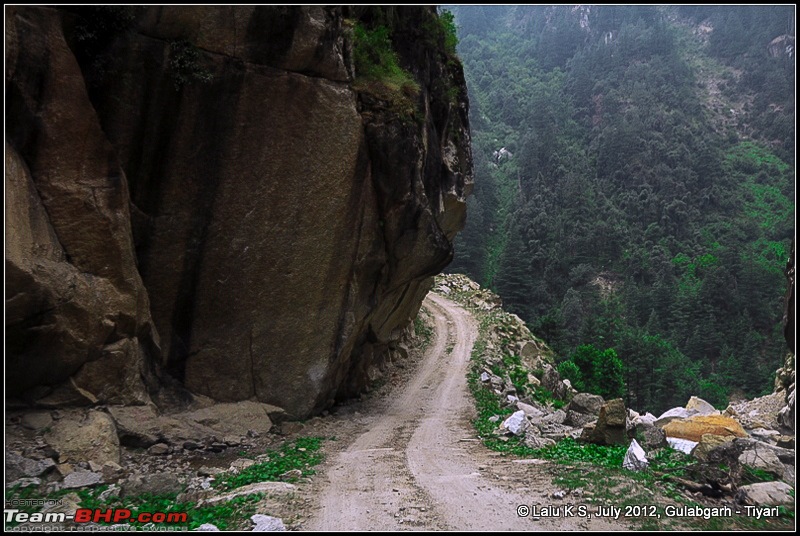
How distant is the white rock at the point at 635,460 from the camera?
9.12 metres

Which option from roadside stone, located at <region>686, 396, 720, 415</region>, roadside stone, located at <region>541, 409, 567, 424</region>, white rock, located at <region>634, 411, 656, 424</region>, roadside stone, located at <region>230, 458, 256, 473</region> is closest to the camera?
roadside stone, located at <region>230, 458, 256, 473</region>

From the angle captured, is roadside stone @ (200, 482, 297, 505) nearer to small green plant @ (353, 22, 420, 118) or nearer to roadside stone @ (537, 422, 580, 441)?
roadside stone @ (537, 422, 580, 441)

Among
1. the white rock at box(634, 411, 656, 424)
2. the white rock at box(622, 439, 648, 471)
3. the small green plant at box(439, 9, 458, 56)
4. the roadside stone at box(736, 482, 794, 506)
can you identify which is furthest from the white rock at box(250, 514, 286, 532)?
the small green plant at box(439, 9, 458, 56)

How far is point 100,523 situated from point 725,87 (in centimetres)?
15047

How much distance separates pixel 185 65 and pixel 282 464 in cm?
859

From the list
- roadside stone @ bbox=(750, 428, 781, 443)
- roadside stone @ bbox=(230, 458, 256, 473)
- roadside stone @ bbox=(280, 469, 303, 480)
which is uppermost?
roadside stone @ bbox=(280, 469, 303, 480)

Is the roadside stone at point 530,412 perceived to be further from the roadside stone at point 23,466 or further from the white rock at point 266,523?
the roadside stone at point 23,466

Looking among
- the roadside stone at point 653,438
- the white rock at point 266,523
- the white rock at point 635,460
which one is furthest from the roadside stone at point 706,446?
the white rock at point 266,523

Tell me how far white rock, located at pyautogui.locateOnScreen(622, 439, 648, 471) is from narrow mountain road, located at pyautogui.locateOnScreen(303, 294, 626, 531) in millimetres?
1596

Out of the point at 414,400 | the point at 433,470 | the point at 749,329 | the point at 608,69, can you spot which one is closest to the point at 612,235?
the point at 749,329

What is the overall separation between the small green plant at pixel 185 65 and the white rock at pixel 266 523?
29.4 ft

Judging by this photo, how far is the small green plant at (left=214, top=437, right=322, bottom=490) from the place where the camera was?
865 centimetres

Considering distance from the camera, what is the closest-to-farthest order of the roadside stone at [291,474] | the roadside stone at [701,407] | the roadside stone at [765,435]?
the roadside stone at [291,474] < the roadside stone at [765,435] < the roadside stone at [701,407]

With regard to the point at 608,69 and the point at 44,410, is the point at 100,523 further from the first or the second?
the point at 608,69
